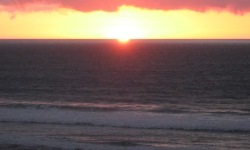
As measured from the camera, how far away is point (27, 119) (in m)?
34.4

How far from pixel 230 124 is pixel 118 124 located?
7.08m

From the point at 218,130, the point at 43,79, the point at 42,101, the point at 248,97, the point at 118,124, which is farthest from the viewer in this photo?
the point at 43,79

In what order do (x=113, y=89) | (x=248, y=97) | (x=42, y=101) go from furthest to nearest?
(x=113, y=89), (x=248, y=97), (x=42, y=101)

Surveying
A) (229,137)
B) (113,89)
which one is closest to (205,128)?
(229,137)

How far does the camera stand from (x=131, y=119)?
113ft

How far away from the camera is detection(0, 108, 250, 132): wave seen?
32.1m

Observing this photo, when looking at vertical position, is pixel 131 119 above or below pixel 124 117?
below

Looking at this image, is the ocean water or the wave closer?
the ocean water

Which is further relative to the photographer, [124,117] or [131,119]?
[124,117]

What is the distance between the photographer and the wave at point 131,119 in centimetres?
3209

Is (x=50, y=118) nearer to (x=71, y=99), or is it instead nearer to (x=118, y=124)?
(x=118, y=124)

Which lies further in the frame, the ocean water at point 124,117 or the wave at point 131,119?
the wave at point 131,119

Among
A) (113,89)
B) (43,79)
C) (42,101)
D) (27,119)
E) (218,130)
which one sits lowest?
(218,130)

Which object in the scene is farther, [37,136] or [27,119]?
[27,119]
